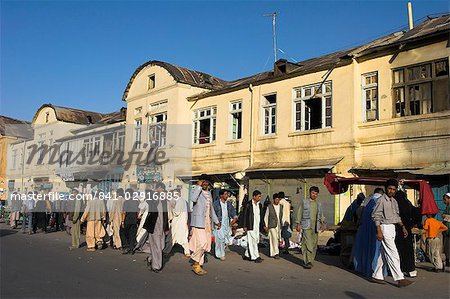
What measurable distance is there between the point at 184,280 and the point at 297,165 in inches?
462

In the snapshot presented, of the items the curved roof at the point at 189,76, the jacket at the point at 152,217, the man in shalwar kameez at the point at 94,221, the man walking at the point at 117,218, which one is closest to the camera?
the jacket at the point at 152,217

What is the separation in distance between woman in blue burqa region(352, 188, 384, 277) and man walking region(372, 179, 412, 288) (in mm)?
821

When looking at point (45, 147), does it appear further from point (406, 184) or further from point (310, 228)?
point (406, 184)

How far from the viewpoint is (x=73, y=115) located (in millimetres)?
42125

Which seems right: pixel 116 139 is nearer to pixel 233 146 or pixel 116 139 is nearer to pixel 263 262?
pixel 233 146

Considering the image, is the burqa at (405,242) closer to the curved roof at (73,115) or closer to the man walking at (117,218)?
the man walking at (117,218)

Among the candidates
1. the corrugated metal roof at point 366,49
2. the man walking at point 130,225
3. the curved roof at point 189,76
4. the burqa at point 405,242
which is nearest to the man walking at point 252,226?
the man walking at point 130,225

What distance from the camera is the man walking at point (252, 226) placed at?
12.1 meters

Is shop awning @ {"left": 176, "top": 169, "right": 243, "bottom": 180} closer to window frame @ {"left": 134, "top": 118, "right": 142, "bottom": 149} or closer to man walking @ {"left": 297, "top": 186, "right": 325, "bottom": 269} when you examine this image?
window frame @ {"left": 134, "top": 118, "right": 142, "bottom": 149}

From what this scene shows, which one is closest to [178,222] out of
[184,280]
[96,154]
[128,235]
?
[128,235]

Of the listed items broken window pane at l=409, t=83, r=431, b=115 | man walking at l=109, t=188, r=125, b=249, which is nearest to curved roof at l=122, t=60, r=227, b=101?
broken window pane at l=409, t=83, r=431, b=115

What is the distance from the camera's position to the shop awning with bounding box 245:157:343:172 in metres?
18.5

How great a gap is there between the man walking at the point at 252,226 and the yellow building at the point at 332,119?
648 centimetres

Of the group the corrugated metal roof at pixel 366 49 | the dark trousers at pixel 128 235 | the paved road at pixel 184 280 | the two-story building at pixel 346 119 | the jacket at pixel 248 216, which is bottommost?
the paved road at pixel 184 280
